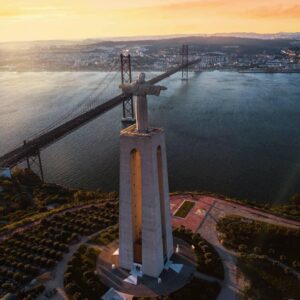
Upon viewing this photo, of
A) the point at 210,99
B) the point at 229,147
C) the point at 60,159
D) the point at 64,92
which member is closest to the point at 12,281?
the point at 60,159

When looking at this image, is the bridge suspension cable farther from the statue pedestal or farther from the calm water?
the statue pedestal

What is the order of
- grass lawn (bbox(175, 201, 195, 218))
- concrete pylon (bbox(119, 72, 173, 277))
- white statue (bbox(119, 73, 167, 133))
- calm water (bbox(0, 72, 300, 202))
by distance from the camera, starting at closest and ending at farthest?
white statue (bbox(119, 73, 167, 133)) < concrete pylon (bbox(119, 72, 173, 277)) < grass lawn (bbox(175, 201, 195, 218)) < calm water (bbox(0, 72, 300, 202))

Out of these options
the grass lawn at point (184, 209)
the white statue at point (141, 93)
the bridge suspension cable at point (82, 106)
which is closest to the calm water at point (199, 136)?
the bridge suspension cable at point (82, 106)

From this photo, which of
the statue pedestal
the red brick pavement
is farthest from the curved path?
the statue pedestal

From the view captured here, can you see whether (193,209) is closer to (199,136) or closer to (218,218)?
(218,218)

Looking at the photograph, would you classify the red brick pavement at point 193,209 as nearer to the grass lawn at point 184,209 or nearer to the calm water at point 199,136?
the grass lawn at point 184,209

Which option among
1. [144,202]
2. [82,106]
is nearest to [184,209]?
[144,202]

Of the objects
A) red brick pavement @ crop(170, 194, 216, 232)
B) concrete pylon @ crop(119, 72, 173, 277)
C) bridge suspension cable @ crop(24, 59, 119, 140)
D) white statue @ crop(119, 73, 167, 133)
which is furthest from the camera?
bridge suspension cable @ crop(24, 59, 119, 140)

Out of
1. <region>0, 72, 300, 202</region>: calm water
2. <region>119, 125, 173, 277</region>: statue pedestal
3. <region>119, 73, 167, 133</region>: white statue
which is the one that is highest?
<region>119, 73, 167, 133</region>: white statue
